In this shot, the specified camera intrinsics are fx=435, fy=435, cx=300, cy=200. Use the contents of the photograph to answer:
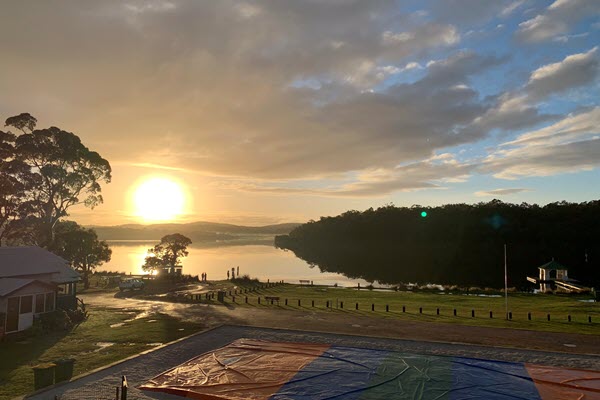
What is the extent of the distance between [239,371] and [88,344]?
1128cm

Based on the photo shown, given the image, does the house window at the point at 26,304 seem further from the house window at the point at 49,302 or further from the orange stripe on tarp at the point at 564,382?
the orange stripe on tarp at the point at 564,382

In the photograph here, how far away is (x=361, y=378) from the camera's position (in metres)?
17.1

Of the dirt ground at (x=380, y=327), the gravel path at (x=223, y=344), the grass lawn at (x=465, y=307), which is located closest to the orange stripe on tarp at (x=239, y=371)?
the gravel path at (x=223, y=344)

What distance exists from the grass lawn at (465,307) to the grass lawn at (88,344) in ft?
36.6

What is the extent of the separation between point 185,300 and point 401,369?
98.1 feet

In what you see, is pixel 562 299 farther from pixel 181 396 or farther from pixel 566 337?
pixel 181 396

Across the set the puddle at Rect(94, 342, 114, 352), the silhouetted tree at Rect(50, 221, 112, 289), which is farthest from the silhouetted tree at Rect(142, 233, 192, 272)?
the puddle at Rect(94, 342, 114, 352)

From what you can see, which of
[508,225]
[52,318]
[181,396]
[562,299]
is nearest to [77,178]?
[52,318]

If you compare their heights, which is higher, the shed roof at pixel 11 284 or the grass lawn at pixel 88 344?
the shed roof at pixel 11 284

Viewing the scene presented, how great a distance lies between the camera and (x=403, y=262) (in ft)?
366

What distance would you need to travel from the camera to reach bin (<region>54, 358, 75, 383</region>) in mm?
16906

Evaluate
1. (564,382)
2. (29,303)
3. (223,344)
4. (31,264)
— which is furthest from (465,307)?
(31,264)

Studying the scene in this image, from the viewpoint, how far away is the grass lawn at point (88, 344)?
18828mm

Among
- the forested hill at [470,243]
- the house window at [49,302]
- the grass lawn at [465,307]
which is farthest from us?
the forested hill at [470,243]
